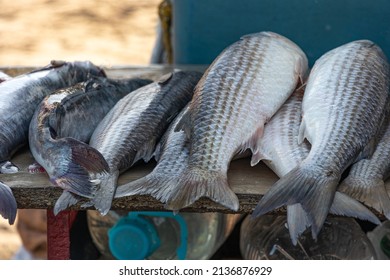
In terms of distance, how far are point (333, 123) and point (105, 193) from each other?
776 millimetres

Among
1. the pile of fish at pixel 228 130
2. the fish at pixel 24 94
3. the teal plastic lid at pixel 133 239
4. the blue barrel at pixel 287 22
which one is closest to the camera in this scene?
the pile of fish at pixel 228 130

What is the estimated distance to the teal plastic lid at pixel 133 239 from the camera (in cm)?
317

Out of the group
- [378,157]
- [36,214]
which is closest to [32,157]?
[378,157]

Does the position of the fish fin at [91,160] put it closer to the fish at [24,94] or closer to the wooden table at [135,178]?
the wooden table at [135,178]

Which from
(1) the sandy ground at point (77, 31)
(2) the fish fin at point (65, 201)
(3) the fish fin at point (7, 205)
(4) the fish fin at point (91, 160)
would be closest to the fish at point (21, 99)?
(3) the fish fin at point (7, 205)

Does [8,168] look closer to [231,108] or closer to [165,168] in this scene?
[165,168]

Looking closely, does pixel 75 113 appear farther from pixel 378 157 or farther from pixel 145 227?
pixel 378 157

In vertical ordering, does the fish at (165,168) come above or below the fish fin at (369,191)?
below

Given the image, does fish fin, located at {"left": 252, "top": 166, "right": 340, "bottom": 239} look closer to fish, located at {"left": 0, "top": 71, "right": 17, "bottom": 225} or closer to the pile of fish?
the pile of fish

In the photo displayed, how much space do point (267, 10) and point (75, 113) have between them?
4.58 ft

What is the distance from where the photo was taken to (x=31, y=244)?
4.53m

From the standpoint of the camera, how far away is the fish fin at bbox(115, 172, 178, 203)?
2.34 meters

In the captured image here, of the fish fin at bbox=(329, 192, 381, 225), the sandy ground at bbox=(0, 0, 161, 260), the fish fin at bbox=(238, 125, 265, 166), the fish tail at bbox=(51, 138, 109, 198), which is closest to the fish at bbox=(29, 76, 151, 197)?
the fish tail at bbox=(51, 138, 109, 198)

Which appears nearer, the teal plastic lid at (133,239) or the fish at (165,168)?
the fish at (165,168)
